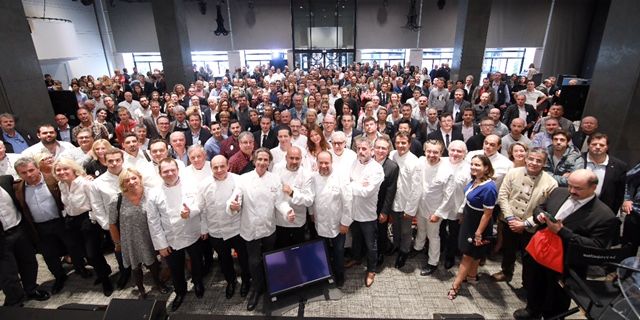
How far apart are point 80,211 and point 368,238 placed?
3.17 m

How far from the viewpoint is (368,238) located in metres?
3.58

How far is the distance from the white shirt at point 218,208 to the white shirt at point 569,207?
9.82 ft

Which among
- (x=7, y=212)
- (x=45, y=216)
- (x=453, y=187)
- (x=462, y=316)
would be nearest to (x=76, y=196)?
(x=45, y=216)

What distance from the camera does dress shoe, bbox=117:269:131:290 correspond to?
371 centimetres

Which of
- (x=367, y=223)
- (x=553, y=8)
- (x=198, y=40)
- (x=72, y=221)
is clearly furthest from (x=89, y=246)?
(x=553, y=8)

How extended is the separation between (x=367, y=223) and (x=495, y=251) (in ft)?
6.30

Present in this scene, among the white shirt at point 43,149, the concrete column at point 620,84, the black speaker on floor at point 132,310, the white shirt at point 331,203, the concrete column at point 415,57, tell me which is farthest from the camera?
the concrete column at point 415,57

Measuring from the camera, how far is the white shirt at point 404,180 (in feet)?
12.0

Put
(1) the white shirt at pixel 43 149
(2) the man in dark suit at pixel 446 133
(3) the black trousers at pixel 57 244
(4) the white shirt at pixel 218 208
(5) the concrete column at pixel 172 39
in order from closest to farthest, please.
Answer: (4) the white shirt at pixel 218 208 < (3) the black trousers at pixel 57 244 < (1) the white shirt at pixel 43 149 < (2) the man in dark suit at pixel 446 133 < (5) the concrete column at pixel 172 39

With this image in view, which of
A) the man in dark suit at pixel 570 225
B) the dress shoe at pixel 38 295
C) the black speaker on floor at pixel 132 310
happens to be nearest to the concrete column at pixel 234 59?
the dress shoe at pixel 38 295

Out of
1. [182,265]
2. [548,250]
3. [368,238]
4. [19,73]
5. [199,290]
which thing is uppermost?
[19,73]

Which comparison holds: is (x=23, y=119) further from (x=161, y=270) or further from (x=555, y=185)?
(x=555, y=185)

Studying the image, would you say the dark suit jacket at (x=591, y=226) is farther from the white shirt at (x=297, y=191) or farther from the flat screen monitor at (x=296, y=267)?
the white shirt at (x=297, y=191)

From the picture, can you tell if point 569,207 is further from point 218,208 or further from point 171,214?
point 171,214
